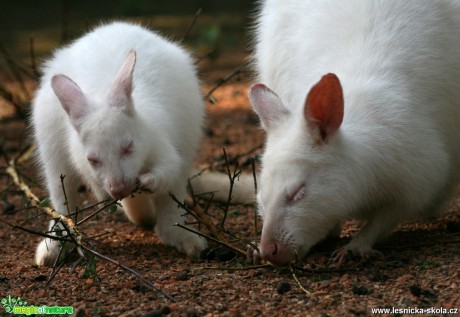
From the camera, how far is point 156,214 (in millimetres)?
5070

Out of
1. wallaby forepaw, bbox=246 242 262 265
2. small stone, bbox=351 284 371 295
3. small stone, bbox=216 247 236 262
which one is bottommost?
small stone, bbox=216 247 236 262

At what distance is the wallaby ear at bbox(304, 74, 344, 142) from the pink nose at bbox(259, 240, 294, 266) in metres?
0.56

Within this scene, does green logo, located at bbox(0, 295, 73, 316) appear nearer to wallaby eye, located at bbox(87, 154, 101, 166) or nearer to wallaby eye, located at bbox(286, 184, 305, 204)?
wallaby eye, located at bbox(87, 154, 101, 166)

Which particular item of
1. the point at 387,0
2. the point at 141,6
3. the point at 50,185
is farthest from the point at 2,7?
the point at 387,0

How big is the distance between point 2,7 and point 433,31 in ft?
39.4

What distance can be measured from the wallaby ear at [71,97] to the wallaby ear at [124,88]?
17 cm

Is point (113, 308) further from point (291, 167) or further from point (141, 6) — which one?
point (141, 6)

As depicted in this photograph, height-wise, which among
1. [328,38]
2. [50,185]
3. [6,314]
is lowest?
[6,314]

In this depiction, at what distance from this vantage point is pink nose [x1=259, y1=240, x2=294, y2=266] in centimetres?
381

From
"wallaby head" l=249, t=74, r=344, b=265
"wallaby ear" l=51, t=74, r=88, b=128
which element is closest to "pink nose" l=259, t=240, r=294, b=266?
"wallaby head" l=249, t=74, r=344, b=265

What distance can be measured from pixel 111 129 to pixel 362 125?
135 centimetres

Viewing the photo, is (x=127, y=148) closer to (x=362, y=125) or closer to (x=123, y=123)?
(x=123, y=123)

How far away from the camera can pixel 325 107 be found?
3.76 metres

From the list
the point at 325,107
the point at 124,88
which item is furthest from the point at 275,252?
the point at 124,88
